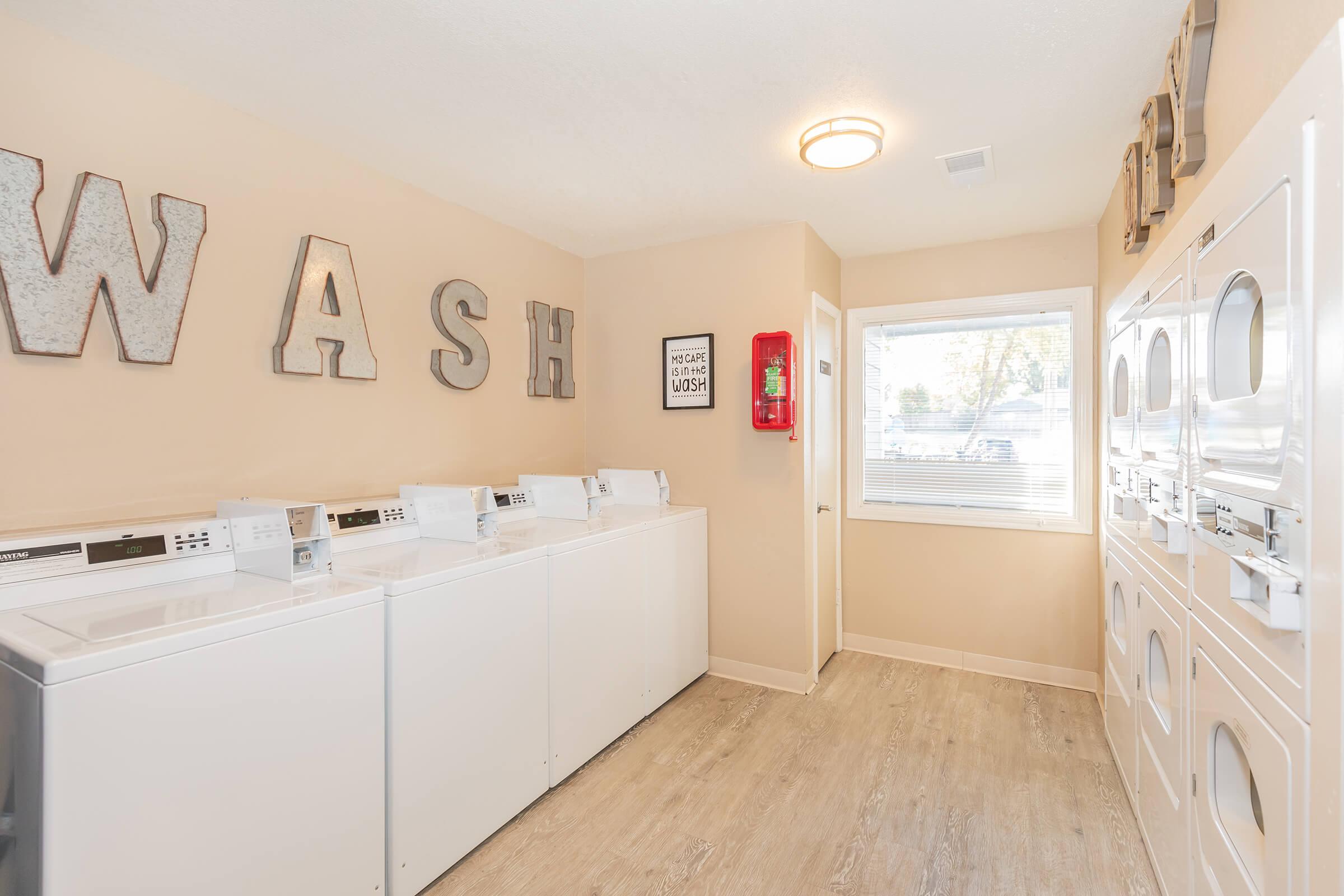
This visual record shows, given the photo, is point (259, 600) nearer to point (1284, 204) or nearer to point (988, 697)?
point (1284, 204)

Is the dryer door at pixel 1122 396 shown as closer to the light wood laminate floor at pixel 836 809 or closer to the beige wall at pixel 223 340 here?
the light wood laminate floor at pixel 836 809

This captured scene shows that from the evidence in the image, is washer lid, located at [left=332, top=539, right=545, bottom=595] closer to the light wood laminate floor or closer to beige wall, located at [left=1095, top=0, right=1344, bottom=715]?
the light wood laminate floor

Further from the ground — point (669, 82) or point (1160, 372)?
point (669, 82)

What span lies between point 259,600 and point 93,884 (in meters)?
0.60

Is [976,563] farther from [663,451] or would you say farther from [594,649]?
[594,649]

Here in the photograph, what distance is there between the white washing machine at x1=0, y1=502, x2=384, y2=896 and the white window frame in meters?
2.99

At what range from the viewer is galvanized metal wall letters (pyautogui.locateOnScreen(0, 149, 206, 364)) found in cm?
169

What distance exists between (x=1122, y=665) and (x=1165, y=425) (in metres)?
1.12

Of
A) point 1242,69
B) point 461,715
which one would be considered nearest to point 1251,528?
point 1242,69

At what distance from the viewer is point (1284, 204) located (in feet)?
3.22

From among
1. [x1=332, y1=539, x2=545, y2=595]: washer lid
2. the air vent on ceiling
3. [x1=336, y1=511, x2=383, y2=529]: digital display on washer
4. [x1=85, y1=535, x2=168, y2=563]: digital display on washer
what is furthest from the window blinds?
[x1=85, y1=535, x2=168, y2=563]: digital display on washer

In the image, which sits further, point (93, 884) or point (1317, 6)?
point (93, 884)

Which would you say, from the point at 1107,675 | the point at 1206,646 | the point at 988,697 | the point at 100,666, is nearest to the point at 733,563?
the point at 988,697

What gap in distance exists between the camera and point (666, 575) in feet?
10.4
